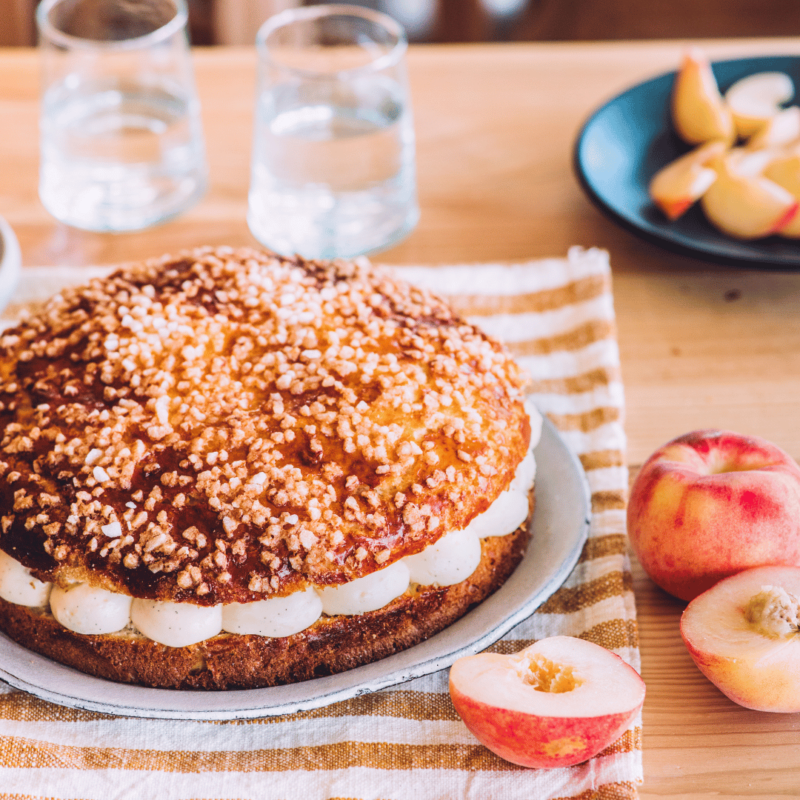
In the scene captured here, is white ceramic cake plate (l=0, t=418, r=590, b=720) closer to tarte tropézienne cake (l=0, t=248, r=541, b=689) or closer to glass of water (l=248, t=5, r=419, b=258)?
tarte tropézienne cake (l=0, t=248, r=541, b=689)

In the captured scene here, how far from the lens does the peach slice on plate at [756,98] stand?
5.96ft

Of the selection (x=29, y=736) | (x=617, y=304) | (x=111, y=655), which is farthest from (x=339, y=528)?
(x=617, y=304)

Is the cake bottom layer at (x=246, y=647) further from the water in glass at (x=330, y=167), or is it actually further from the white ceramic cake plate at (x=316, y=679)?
the water in glass at (x=330, y=167)

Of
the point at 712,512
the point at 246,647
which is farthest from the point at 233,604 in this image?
the point at 712,512

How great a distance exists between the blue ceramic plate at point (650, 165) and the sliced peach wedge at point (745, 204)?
0.07ft

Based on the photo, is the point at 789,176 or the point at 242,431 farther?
the point at 789,176

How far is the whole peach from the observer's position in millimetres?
1063

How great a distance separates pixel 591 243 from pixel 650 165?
0.60ft

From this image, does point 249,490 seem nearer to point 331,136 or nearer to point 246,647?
point 246,647

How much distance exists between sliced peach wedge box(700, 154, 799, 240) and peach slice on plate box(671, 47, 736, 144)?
6.3 inches

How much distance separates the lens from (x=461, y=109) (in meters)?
2.10

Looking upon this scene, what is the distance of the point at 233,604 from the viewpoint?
3.23 feet

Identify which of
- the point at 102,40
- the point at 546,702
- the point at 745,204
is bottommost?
the point at 546,702

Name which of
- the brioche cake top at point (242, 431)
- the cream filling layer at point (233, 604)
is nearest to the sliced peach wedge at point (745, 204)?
the brioche cake top at point (242, 431)
